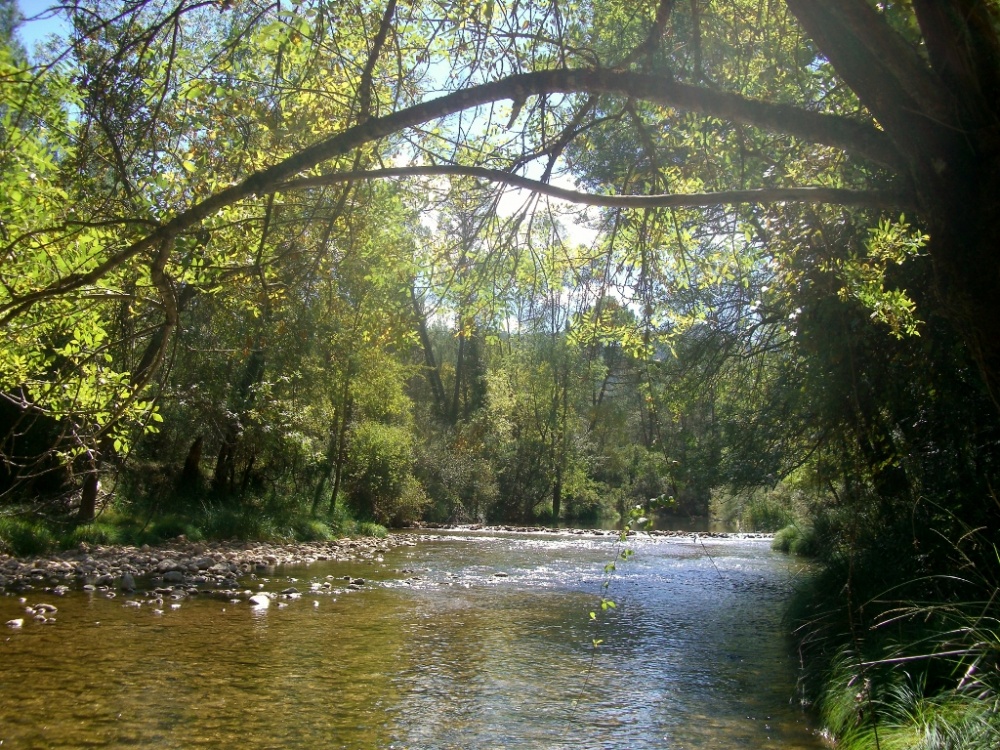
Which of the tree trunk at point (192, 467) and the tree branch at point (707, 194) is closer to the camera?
the tree branch at point (707, 194)

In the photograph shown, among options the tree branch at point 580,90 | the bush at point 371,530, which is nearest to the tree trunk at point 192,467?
the bush at point 371,530

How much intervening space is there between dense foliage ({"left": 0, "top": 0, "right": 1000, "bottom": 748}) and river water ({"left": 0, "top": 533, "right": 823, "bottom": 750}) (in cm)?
133

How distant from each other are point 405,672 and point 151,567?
7189 millimetres

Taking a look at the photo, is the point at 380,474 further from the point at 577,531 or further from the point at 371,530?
the point at 577,531

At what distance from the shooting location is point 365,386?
24.5m

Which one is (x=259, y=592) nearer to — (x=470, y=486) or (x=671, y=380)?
(x=671, y=380)

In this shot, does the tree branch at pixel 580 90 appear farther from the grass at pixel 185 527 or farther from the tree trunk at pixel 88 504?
the tree trunk at pixel 88 504

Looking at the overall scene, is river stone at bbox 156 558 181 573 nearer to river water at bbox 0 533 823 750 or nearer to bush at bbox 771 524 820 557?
river water at bbox 0 533 823 750

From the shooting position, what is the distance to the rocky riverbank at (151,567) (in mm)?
11742

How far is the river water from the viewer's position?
641cm

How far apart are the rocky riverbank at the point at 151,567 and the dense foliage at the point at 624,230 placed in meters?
6.01

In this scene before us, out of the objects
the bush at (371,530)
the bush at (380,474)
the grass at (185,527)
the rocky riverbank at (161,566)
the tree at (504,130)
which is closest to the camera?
the tree at (504,130)

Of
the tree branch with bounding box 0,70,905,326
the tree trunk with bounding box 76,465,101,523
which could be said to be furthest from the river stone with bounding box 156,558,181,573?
the tree branch with bounding box 0,70,905,326

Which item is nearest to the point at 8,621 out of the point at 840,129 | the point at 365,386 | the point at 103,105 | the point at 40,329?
the point at 40,329
